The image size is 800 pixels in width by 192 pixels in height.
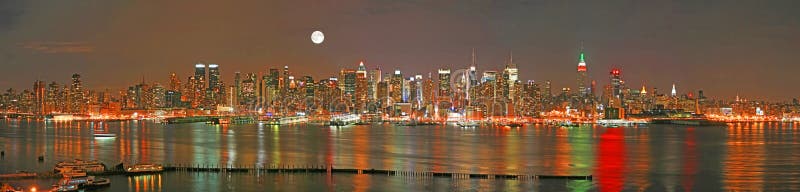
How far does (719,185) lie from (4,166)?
1094 inches

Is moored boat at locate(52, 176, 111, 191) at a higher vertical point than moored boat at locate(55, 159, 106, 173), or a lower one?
lower

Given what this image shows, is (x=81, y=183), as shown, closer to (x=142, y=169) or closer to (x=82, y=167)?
(x=82, y=167)

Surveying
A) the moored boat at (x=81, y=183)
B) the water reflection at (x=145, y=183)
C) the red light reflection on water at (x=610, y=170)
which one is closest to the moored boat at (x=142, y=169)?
the water reflection at (x=145, y=183)

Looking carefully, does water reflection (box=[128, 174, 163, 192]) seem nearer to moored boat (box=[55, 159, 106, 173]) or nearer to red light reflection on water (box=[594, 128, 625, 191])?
moored boat (box=[55, 159, 106, 173])

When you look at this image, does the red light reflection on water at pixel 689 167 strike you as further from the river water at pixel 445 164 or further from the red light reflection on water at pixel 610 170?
the red light reflection on water at pixel 610 170

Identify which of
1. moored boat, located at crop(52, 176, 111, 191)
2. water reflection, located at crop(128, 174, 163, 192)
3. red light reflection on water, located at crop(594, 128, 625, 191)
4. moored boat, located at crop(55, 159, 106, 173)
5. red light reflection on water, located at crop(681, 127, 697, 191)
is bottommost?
red light reflection on water, located at crop(681, 127, 697, 191)

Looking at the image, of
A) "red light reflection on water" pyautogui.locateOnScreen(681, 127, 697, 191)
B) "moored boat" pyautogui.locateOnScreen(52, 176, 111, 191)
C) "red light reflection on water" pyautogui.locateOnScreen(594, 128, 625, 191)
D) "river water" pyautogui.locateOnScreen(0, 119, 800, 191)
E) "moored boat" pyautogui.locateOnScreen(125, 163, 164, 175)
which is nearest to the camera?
"moored boat" pyautogui.locateOnScreen(52, 176, 111, 191)

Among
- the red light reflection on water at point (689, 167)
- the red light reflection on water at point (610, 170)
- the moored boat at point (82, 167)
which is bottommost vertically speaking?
the red light reflection on water at point (689, 167)

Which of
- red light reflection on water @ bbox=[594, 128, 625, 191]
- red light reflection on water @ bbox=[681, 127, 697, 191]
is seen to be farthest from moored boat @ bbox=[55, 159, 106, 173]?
red light reflection on water @ bbox=[681, 127, 697, 191]

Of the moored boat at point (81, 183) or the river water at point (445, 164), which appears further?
the river water at point (445, 164)

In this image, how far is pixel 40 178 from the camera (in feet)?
88.8

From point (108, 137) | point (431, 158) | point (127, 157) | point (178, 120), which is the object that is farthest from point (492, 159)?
point (178, 120)

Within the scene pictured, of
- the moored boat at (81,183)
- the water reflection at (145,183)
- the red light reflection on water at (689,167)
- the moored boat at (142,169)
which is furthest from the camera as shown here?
the moored boat at (142,169)

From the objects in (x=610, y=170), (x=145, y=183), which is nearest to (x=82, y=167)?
(x=145, y=183)
